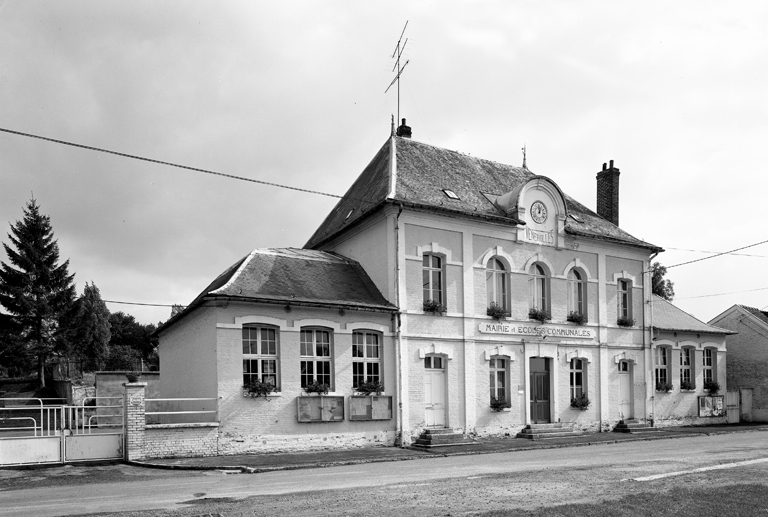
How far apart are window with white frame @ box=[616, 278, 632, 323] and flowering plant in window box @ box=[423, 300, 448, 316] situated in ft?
28.1

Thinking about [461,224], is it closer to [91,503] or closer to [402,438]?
[402,438]

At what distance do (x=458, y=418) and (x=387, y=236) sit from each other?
597 centimetres

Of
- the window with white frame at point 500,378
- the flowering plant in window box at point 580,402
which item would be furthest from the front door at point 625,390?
the window with white frame at point 500,378

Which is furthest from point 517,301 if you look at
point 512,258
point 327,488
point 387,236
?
point 327,488

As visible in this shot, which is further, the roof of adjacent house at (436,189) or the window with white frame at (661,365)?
the window with white frame at (661,365)

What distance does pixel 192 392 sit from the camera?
1923 centimetres

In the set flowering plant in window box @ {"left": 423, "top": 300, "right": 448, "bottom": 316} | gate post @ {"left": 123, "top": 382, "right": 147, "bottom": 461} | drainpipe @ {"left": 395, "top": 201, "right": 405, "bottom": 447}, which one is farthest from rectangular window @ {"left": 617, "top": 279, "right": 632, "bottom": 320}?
gate post @ {"left": 123, "top": 382, "right": 147, "bottom": 461}

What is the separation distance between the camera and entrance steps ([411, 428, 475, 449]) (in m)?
19.4

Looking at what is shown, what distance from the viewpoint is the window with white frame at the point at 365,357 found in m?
19.5

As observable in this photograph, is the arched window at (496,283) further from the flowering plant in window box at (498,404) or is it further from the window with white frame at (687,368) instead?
the window with white frame at (687,368)

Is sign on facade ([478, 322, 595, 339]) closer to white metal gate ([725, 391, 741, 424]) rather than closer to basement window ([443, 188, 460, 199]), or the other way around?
basement window ([443, 188, 460, 199])

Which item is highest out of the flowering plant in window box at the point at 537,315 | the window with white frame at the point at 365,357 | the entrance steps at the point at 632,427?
the flowering plant in window box at the point at 537,315

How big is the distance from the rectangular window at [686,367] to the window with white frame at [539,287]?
312 inches

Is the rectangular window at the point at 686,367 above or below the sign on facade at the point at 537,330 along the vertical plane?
below
